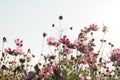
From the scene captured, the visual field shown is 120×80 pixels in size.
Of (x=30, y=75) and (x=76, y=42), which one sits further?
(x=76, y=42)

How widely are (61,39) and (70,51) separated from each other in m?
0.85

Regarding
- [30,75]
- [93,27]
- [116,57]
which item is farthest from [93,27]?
[30,75]

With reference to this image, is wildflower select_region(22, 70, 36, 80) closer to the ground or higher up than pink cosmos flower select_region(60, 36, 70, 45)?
closer to the ground

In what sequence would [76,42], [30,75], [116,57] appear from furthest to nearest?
[116,57] → [76,42] → [30,75]

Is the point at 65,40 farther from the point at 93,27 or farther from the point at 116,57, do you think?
the point at 93,27

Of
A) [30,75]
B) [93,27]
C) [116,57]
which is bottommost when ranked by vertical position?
[30,75]

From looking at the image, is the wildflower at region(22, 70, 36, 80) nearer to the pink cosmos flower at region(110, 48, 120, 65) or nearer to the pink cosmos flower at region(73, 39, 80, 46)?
the pink cosmos flower at region(73, 39, 80, 46)

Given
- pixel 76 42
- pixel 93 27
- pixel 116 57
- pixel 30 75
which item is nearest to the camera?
pixel 30 75

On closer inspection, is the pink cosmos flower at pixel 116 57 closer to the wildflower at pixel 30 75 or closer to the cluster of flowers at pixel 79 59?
the cluster of flowers at pixel 79 59

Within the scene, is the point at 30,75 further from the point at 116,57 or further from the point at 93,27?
the point at 93,27

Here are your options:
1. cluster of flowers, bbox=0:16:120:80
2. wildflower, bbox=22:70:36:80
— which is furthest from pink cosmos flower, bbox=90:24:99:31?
wildflower, bbox=22:70:36:80

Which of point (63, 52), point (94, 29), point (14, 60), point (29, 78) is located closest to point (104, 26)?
point (94, 29)

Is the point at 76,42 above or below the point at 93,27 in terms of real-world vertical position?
below

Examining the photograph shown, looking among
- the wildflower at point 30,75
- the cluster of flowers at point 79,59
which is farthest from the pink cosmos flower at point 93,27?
Result: the wildflower at point 30,75
